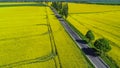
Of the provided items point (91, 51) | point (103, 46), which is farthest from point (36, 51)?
point (103, 46)

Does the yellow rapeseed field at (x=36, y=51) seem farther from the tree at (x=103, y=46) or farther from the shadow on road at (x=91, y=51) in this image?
the tree at (x=103, y=46)

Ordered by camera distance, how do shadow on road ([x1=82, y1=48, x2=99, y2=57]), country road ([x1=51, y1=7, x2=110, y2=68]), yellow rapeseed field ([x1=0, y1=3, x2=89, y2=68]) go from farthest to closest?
shadow on road ([x1=82, y1=48, x2=99, y2=57])
country road ([x1=51, y1=7, x2=110, y2=68])
yellow rapeseed field ([x1=0, y1=3, x2=89, y2=68])

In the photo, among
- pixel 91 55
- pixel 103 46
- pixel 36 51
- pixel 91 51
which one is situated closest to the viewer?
pixel 103 46

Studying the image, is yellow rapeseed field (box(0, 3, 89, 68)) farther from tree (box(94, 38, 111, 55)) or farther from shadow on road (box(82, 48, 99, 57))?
tree (box(94, 38, 111, 55))

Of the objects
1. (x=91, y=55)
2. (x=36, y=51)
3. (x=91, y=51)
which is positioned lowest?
(x=91, y=51)

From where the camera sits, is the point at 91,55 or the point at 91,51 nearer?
the point at 91,55

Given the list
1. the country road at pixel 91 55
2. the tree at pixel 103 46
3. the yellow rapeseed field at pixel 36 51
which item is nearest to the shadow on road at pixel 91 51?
the country road at pixel 91 55

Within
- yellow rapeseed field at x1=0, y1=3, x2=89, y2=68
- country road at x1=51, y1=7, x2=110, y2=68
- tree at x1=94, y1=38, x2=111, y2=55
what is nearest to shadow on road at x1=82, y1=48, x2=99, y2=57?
country road at x1=51, y1=7, x2=110, y2=68

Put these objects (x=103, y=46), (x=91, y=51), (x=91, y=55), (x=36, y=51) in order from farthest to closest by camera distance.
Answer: (x=91, y=51)
(x=36, y=51)
(x=91, y=55)
(x=103, y=46)

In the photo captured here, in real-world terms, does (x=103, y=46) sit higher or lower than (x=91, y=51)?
higher

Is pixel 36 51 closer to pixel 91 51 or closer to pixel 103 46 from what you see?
pixel 91 51

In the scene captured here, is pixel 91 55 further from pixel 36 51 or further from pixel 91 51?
pixel 36 51

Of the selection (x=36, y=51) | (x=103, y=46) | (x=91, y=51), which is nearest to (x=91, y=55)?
(x=91, y=51)
